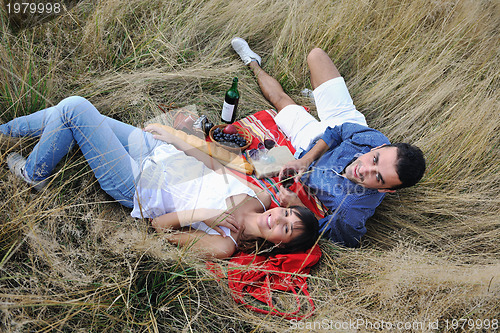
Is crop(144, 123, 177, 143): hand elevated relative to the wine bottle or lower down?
lower down

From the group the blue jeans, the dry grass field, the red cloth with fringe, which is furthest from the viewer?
the blue jeans

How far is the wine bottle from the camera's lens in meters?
3.46

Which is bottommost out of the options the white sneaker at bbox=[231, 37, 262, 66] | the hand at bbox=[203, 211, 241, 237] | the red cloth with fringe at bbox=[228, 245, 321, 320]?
the red cloth with fringe at bbox=[228, 245, 321, 320]

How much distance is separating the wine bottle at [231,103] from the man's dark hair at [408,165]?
1718 millimetres

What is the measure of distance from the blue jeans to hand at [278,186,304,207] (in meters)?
1.31

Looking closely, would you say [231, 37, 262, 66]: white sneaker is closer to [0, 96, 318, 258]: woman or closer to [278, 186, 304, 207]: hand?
[0, 96, 318, 258]: woman

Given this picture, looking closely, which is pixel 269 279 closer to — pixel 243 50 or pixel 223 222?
pixel 223 222

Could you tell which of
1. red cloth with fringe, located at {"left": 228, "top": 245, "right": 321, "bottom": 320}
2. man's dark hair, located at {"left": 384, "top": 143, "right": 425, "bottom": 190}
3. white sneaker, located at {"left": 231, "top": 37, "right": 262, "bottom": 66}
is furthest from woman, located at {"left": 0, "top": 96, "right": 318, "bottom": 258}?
white sneaker, located at {"left": 231, "top": 37, "right": 262, "bottom": 66}

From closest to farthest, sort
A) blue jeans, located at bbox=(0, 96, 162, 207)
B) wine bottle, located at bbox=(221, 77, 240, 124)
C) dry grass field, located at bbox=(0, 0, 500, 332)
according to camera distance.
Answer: dry grass field, located at bbox=(0, 0, 500, 332)
blue jeans, located at bbox=(0, 96, 162, 207)
wine bottle, located at bbox=(221, 77, 240, 124)

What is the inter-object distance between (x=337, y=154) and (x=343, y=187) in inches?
14.3

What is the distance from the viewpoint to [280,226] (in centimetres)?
258

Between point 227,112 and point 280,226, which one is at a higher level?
point 227,112

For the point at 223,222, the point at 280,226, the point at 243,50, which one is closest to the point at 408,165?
the point at 280,226

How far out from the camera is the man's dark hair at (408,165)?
2.58 m
